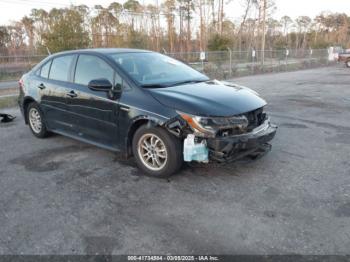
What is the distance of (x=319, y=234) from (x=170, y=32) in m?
32.6

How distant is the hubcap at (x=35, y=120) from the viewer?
5.75 m

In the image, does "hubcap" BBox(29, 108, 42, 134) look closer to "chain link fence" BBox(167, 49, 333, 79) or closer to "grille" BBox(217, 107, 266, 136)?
"grille" BBox(217, 107, 266, 136)

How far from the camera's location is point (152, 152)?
13.2 feet

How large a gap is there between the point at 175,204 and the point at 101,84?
1884 millimetres

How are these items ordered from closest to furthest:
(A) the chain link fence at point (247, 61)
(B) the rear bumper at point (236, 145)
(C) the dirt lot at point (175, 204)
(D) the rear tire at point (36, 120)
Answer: (C) the dirt lot at point (175, 204) < (B) the rear bumper at point (236, 145) < (D) the rear tire at point (36, 120) < (A) the chain link fence at point (247, 61)

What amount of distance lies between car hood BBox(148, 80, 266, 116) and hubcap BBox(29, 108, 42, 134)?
279 centimetres

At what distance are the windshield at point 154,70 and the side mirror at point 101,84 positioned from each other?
0.32 m

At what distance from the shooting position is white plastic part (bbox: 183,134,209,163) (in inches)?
142

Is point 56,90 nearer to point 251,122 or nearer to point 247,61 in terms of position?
point 251,122

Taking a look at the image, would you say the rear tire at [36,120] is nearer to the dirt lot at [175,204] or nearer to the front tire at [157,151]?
the dirt lot at [175,204]

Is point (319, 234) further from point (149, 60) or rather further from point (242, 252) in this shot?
point (149, 60)

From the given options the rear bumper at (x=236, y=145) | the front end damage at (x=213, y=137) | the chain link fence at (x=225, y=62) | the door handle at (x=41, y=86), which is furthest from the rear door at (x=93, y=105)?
the chain link fence at (x=225, y=62)

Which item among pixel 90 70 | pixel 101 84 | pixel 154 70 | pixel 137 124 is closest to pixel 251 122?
pixel 137 124

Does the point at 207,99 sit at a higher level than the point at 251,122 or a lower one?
higher
